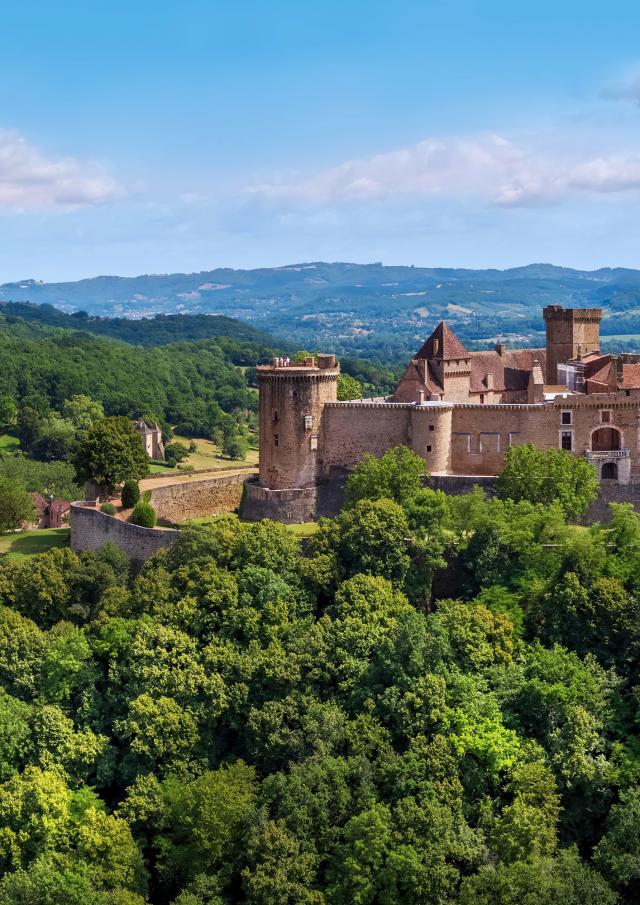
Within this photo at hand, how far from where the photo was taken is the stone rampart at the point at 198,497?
58062 millimetres

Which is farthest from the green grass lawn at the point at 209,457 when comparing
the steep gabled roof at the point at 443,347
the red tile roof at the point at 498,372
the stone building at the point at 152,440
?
the steep gabled roof at the point at 443,347

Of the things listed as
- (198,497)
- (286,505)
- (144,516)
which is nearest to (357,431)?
(286,505)

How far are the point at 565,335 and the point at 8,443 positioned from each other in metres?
60.9

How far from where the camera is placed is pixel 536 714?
4022 cm

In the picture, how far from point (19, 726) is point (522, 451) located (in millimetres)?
24168

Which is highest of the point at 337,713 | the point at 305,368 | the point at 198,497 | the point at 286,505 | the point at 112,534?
the point at 305,368

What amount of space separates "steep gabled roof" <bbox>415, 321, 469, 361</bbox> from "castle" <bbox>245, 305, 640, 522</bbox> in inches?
2.4

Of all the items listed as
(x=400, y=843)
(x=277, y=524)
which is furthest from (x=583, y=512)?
(x=400, y=843)

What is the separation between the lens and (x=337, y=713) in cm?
4109

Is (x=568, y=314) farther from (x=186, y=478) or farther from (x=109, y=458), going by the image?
(x=109, y=458)

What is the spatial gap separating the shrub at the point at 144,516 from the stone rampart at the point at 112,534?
99cm

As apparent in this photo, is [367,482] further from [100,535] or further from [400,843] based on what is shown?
[400,843]

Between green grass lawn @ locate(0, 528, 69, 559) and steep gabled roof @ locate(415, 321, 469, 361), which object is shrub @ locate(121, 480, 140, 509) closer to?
green grass lawn @ locate(0, 528, 69, 559)

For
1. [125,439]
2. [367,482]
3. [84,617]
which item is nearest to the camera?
[84,617]
